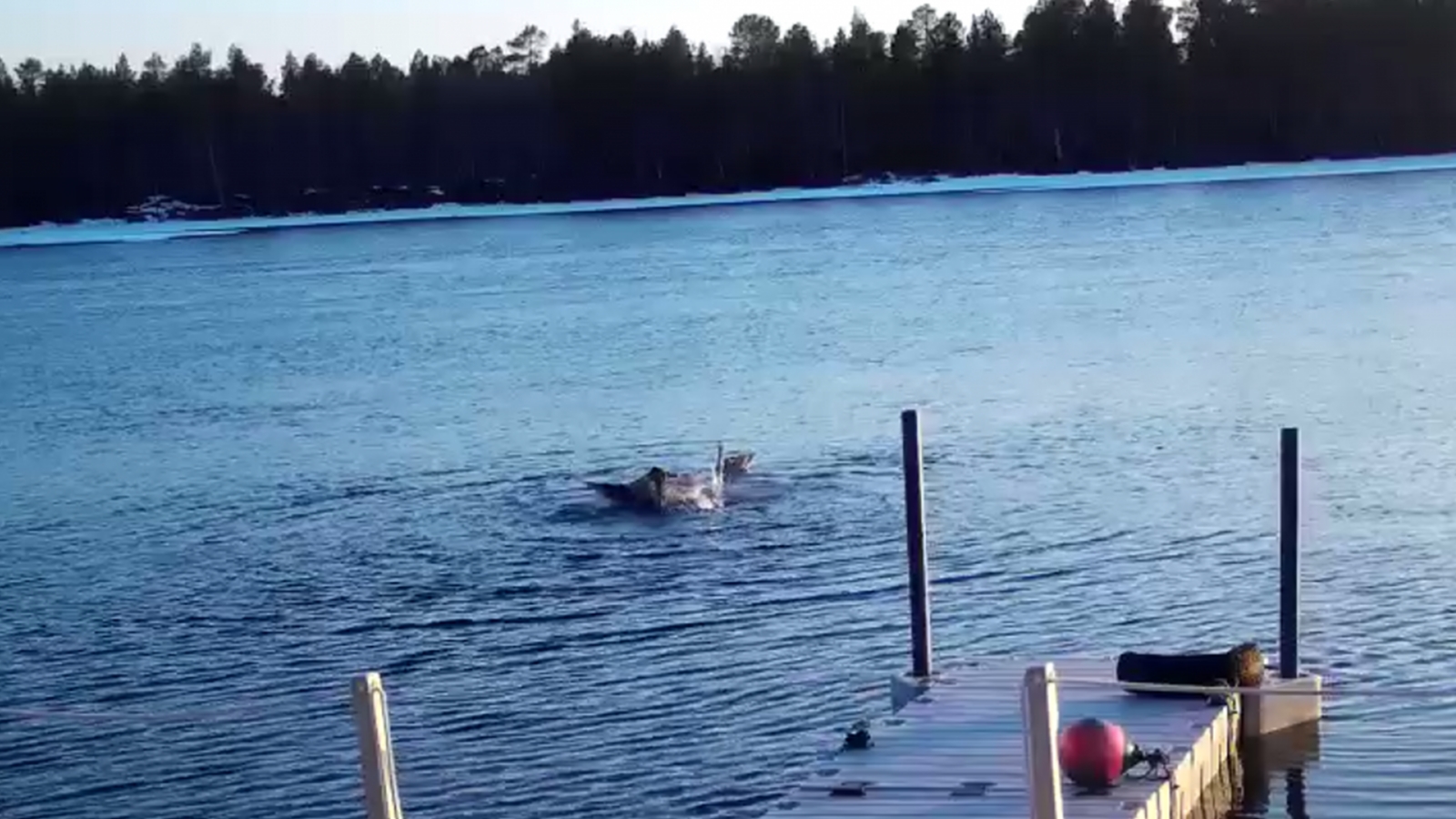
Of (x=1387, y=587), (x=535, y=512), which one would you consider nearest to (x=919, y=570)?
(x=1387, y=587)

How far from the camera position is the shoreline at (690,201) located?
289 ft

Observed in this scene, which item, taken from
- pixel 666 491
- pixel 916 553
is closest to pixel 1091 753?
pixel 916 553

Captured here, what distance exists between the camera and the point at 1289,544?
12133 millimetres

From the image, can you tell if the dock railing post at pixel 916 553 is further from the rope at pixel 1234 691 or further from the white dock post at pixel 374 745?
the white dock post at pixel 374 745

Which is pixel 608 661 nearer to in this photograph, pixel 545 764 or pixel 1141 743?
pixel 545 764

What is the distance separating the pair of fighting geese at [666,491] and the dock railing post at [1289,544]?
31.0 feet

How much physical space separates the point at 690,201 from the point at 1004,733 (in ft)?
289

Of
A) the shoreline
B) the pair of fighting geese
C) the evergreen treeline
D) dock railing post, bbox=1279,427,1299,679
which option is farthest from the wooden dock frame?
the evergreen treeline

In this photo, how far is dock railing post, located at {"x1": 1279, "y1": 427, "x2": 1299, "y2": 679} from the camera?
39.7 ft

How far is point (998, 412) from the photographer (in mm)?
25703

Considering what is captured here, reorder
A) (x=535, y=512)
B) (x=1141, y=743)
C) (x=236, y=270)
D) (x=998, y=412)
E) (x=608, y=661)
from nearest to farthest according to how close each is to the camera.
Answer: (x=1141, y=743)
(x=608, y=661)
(x=535, y=512)
(x=998, y=412)
(x=236, y=270)

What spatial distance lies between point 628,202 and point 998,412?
73.9 meters

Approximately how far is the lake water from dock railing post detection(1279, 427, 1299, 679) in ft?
2.03

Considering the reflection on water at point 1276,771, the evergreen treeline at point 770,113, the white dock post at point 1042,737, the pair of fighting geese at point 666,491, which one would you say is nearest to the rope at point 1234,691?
the white dock post at point 1042,737
